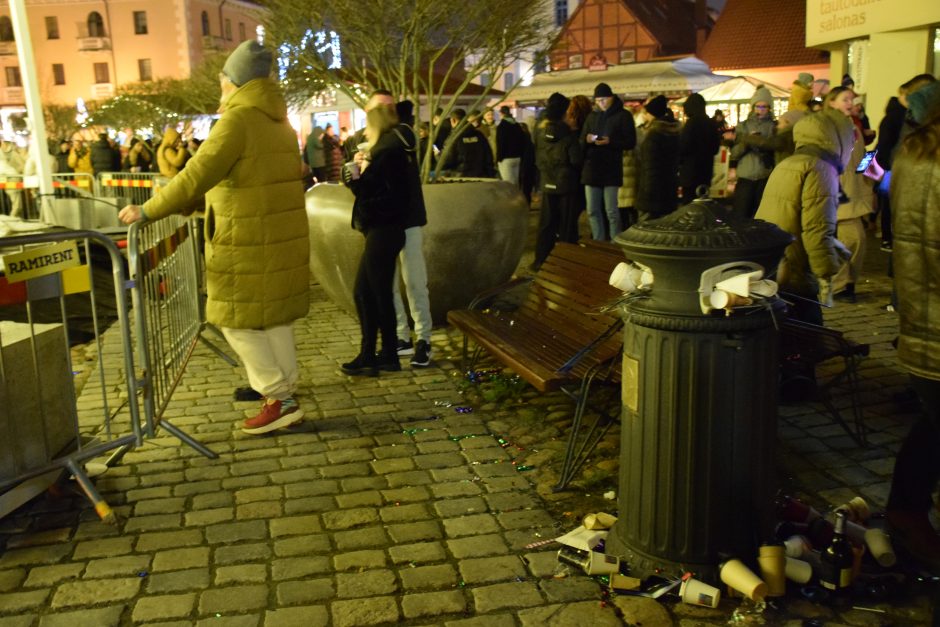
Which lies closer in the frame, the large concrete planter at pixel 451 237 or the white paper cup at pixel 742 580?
the white paper cup at pixel 742 580

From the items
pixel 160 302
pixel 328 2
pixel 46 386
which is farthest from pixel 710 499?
pixel 328 2

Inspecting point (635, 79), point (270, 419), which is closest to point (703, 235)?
point (270, 419)

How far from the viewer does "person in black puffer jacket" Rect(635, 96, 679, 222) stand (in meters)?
10.1

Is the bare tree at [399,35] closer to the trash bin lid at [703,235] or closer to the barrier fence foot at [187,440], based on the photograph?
the barrier fence foot at [187,440]

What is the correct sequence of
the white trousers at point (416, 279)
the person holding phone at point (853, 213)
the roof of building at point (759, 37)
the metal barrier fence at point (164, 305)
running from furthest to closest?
the roof of building at point (759, 37), the person holding phone at point (853, 213), the white trousers at point (416, 279), the metal barrier fence at point (164, 305)

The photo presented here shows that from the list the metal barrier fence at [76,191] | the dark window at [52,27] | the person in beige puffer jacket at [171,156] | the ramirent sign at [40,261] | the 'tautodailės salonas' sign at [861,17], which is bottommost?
the metal barrier fence at [76,191]

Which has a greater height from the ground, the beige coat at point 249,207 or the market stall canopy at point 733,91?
the market stall canopy at point 733,91

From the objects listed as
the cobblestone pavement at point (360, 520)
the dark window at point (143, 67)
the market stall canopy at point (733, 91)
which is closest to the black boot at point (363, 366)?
the cobblestone pavement at point (360, 520)

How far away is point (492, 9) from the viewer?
29.8 ft

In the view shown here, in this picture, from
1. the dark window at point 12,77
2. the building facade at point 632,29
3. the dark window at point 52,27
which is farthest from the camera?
the dark window at point 12,77

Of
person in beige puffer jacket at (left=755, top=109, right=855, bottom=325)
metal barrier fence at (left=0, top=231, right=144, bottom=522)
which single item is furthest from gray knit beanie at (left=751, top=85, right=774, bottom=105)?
metal barrier fence at (left=0, top=231, right=144, bottom=522)

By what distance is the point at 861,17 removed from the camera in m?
16.3

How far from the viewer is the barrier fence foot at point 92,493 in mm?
4219

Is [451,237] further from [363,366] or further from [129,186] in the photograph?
[129,186]
